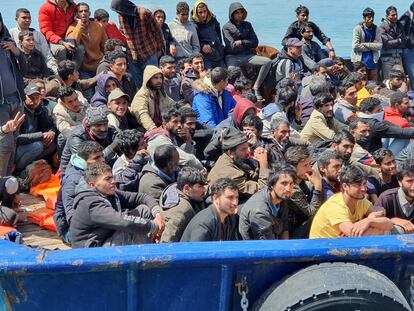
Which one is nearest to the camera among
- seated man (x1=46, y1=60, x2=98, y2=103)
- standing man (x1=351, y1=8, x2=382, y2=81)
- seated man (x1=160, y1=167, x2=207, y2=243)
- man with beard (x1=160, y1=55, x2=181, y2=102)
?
seated man (x1=160, y1=167, x2=207, y2=243)

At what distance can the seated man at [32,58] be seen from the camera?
9.13 m

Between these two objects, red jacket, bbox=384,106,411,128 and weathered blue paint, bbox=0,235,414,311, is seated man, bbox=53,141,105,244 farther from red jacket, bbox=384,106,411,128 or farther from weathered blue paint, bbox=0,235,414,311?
red jacket, bbox=384,106,411,128

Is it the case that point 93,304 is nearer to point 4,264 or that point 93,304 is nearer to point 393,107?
point 4,264

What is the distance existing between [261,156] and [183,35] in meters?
4.47

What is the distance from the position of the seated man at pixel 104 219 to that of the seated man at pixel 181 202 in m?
0.10

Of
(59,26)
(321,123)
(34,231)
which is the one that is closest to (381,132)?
(321,123)

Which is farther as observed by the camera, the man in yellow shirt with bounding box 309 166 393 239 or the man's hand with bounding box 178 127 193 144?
the man's hand with bounding box 178 127 193 144

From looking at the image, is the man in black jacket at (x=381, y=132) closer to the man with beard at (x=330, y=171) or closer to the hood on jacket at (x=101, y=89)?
the man with beard at (x=330, y=171)

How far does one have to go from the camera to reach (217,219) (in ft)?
17.5

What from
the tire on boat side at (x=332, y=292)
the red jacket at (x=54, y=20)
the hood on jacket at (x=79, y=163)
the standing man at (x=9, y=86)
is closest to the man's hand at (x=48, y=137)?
the standing man at (x=9, y=86)

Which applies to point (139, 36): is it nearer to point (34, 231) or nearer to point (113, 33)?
point (113, 33)

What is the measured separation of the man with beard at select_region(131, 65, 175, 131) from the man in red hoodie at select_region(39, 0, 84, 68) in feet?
5.45

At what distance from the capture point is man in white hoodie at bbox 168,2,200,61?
11102mm

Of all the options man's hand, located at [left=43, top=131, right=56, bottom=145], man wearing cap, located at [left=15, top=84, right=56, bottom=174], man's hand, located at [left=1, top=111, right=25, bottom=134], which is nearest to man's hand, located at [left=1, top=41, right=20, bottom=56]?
man wearing cap, located at [left=15, top=84, right=56, bottom=174]
